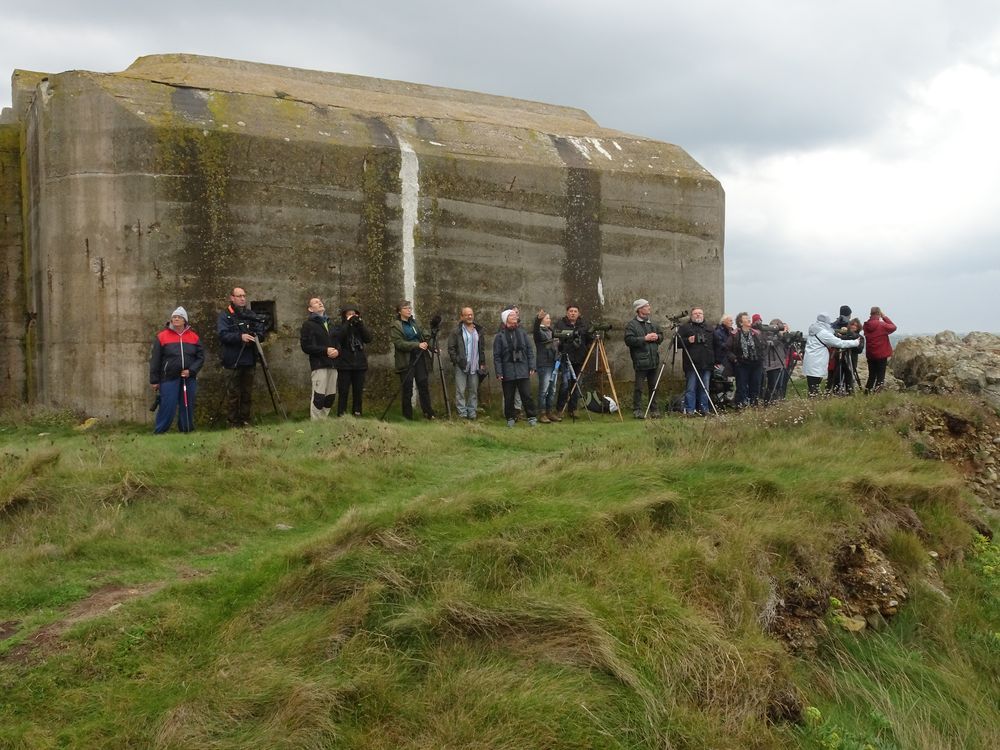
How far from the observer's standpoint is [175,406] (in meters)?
9.93

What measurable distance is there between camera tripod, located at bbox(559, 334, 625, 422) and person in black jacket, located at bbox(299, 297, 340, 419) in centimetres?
315

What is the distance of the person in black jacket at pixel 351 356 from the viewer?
1090 cm

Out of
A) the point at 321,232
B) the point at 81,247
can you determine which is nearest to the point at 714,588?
the point at 321,232

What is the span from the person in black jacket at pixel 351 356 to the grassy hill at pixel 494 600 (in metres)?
2.83

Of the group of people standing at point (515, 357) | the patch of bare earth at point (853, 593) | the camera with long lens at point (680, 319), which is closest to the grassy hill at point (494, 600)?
the patch of bare earth at point (853, 593)

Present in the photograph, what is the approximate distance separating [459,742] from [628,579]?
157 centimetres

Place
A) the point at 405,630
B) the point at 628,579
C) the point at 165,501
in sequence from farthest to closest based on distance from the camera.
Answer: the point at 165,501
the point at 628,579
the point at 405,630

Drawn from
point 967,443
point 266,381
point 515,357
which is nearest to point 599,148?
point 515,357

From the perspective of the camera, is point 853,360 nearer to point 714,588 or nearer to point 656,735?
point 714,588

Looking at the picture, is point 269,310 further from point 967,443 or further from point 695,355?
point 967,443

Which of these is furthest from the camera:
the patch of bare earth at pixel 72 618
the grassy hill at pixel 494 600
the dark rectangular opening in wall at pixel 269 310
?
the dark rectangular opening in wall at pixel 269 310

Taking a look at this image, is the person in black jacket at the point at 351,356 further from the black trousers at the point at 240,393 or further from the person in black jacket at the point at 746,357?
the person in black jacket at the point at 746,357

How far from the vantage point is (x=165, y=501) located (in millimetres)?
6598

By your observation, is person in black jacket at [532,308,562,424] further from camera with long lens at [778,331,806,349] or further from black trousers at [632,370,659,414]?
camera with long lens at [778,331,806,349]
